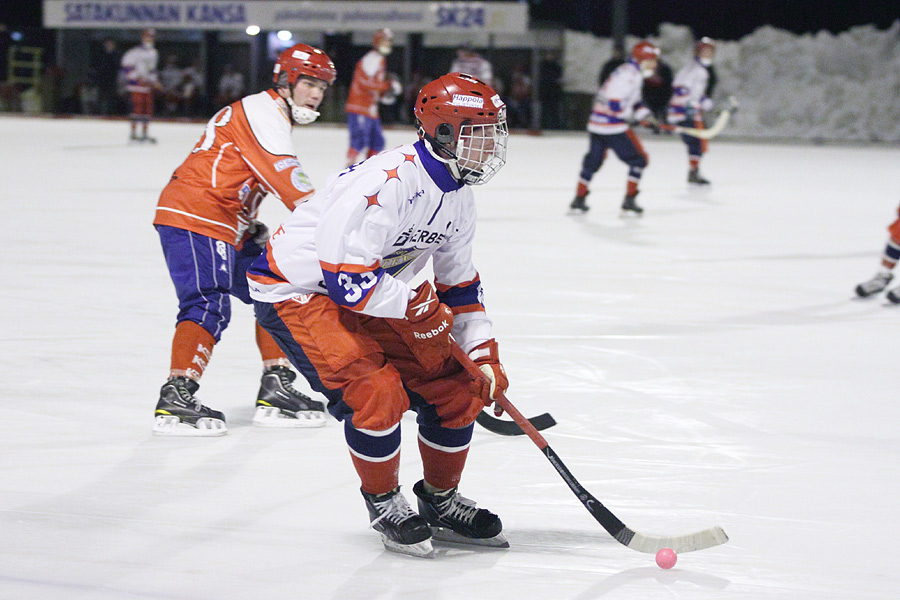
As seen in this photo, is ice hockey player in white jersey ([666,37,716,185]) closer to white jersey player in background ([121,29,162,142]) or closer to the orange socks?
white jersey player in background ([121,29,162,142])

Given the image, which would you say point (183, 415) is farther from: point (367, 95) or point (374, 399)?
point (367, 95)

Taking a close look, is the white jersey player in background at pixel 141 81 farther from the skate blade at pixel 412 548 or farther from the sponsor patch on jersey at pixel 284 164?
the skate blade at pixel 412 548

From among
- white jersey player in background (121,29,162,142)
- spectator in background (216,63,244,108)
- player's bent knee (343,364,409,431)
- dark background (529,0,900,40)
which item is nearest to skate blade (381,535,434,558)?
player's bent knee (343,364,409,431)

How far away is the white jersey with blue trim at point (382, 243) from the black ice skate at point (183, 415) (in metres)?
0.81

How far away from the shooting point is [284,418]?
10.7 ft

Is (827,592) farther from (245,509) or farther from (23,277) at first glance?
(23,277)

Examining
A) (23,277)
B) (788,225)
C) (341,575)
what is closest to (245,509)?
(341,575)

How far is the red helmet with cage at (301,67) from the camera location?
3.17m

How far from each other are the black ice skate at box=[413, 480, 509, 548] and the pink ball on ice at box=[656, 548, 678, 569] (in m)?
0.34

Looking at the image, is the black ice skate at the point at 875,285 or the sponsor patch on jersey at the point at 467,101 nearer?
the sponsor patch on jersey at the point at 467,101

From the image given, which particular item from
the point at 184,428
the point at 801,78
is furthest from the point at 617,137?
the point at 801,78

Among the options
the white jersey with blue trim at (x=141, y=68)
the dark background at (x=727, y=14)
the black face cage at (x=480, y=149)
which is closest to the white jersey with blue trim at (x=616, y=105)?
the black face cage at (x=480, y=149)

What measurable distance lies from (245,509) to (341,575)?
46cm

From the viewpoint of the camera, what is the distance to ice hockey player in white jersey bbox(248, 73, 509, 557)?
2.19 metres
